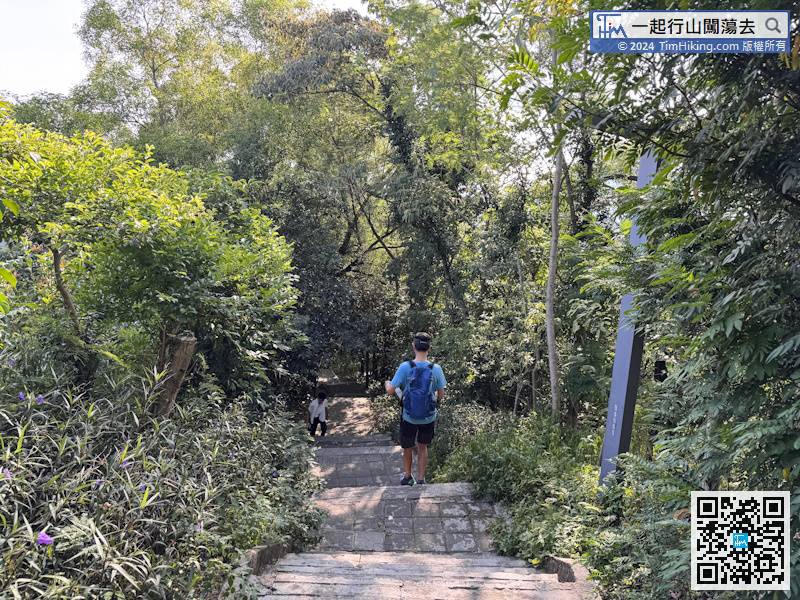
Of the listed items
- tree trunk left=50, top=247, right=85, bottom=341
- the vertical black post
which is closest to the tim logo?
the vertical black post

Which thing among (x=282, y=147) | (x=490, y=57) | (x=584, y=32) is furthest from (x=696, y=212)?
(x=282, y=147)

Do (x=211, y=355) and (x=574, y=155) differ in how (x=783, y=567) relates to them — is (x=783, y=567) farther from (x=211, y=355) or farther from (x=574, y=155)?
(x=574, y=155)

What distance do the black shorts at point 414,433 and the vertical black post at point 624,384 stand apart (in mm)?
1762

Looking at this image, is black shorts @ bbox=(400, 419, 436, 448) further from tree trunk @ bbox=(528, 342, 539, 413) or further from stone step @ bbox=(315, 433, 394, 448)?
stone step @ bbox=(315, 433, 394, 448)

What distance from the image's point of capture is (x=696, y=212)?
2.88 meters

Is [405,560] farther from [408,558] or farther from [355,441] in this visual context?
[355,441]

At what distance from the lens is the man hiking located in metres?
5.29

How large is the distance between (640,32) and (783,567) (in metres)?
2.14

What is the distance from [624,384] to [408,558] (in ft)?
6.78

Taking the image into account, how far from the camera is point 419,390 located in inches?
210

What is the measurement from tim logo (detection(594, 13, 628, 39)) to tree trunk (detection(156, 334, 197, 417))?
10.2ft

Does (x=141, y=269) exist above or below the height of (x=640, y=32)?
below

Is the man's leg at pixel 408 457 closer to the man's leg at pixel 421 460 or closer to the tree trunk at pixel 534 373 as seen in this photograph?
the man's leg at pixel 421 460

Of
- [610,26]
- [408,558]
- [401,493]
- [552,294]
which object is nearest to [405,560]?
[408,558]
